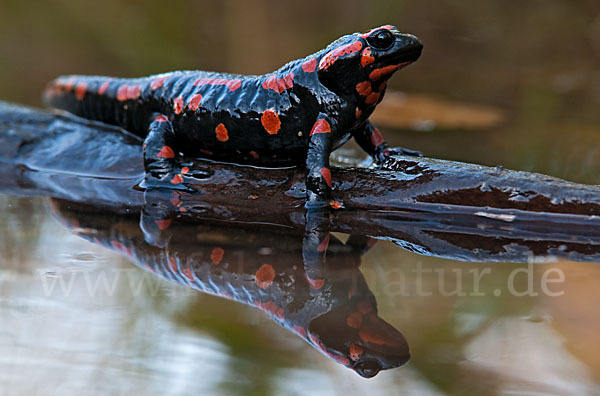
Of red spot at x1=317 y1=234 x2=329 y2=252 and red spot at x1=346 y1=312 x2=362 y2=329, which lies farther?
red spot at x1=317 y1=234 x2=329 y2=252

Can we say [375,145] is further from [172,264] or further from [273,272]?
[172,264]

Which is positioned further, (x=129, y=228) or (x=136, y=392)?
(x=129, y=228)

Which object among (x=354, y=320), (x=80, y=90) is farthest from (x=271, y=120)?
(x=80, y=90)

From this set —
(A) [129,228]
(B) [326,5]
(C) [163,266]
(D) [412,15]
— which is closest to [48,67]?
(B) [326,5]

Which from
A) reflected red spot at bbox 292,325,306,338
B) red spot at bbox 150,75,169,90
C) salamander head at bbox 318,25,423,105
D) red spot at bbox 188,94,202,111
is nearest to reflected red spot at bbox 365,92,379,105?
salamander head at bbox 318,25,423,105

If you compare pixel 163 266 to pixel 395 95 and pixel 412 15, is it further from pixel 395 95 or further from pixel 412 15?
pixel 412 15

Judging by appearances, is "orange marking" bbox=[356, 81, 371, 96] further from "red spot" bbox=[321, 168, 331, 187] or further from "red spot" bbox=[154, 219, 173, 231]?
"red spot" bbox=[154, 219, 173, 231]

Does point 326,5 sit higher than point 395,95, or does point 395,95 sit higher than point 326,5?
point 326,5
